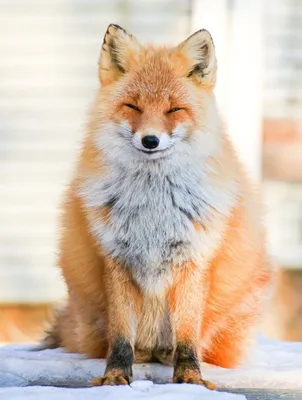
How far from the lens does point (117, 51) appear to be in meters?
3.46

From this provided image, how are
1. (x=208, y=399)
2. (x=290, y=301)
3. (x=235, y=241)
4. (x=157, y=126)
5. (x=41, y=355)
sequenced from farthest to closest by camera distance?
(x=290, y=301) < (x=41, y=355) < (x=235, y=241) < (x=157, y=126) < (x=208, y=399)

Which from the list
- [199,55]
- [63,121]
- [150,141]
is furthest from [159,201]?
[63,121]

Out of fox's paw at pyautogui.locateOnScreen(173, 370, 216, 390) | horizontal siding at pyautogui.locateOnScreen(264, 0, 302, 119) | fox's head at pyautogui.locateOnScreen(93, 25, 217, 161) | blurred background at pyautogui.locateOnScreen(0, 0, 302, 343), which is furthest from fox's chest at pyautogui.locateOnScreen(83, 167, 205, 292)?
horizontal siding at pyautogui.locateOnScreen(264, 0, 302, 119)

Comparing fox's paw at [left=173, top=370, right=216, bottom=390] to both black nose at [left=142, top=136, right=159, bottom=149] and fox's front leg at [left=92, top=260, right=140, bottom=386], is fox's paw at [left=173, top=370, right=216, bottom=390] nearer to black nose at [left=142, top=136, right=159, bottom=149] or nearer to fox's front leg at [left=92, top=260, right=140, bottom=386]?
fox's front leg at [left=92, top=260, right=140, bottom=386]

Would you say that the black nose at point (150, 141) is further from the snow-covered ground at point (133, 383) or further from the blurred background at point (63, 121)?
the blurred background at point (63, 121)

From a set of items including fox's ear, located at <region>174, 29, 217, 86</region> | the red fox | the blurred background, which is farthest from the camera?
the blurred background

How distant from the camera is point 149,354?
3.61 m

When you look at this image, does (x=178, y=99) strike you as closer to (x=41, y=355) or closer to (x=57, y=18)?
(x=41, y=355)

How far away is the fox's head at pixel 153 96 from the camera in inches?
128

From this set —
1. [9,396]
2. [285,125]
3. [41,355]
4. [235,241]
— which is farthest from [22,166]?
[9,396]

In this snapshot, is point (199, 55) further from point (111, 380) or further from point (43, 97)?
point (43, 97)

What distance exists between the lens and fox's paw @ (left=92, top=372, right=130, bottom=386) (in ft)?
10.5

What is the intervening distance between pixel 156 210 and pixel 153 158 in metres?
0.20

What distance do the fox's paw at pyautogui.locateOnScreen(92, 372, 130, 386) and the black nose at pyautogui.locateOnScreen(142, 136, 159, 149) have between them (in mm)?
820
